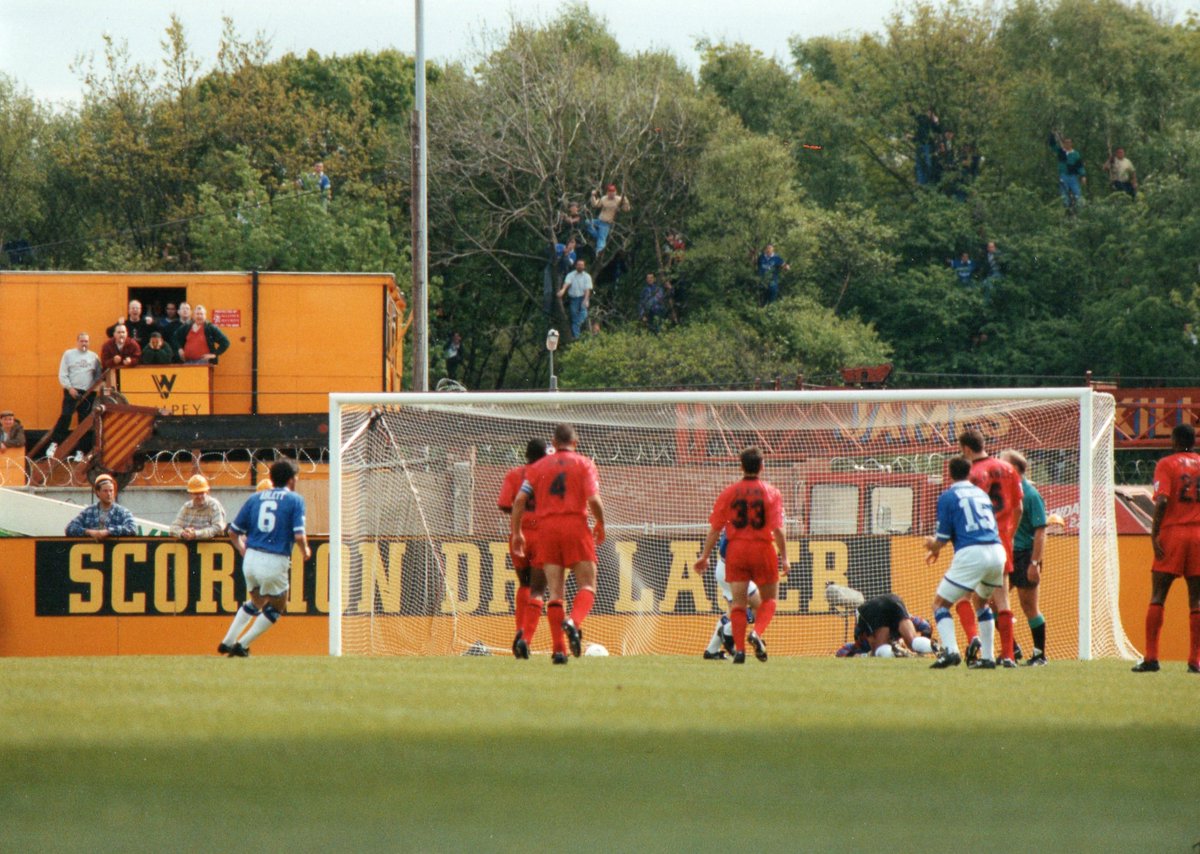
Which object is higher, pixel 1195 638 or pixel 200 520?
pixel 200 520

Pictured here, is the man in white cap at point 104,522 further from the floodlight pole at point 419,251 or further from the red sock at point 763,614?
the floodlight pole at point 419,251

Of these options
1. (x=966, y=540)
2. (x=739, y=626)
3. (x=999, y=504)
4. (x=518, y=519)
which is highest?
(x=999, y=504)

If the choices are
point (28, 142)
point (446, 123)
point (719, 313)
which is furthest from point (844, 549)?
point (28, 142)

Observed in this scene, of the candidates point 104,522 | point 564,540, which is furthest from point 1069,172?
point 564,540

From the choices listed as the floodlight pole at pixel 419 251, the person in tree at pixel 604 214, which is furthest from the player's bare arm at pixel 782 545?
the person in tree at pixel 604 214

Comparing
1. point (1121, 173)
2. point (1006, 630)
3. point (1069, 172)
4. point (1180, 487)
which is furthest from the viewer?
point (1121, 173)

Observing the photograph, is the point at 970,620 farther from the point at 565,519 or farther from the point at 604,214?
the point at 604,214

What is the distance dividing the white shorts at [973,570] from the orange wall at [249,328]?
14998mm

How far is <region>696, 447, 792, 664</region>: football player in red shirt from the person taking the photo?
12.6 metres

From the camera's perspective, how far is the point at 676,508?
17.2 metres

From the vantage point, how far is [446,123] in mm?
44688

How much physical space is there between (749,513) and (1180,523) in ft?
10.6

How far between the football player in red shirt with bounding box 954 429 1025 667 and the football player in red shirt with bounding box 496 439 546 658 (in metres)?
3.37

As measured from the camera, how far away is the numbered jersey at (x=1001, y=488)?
12633mm
